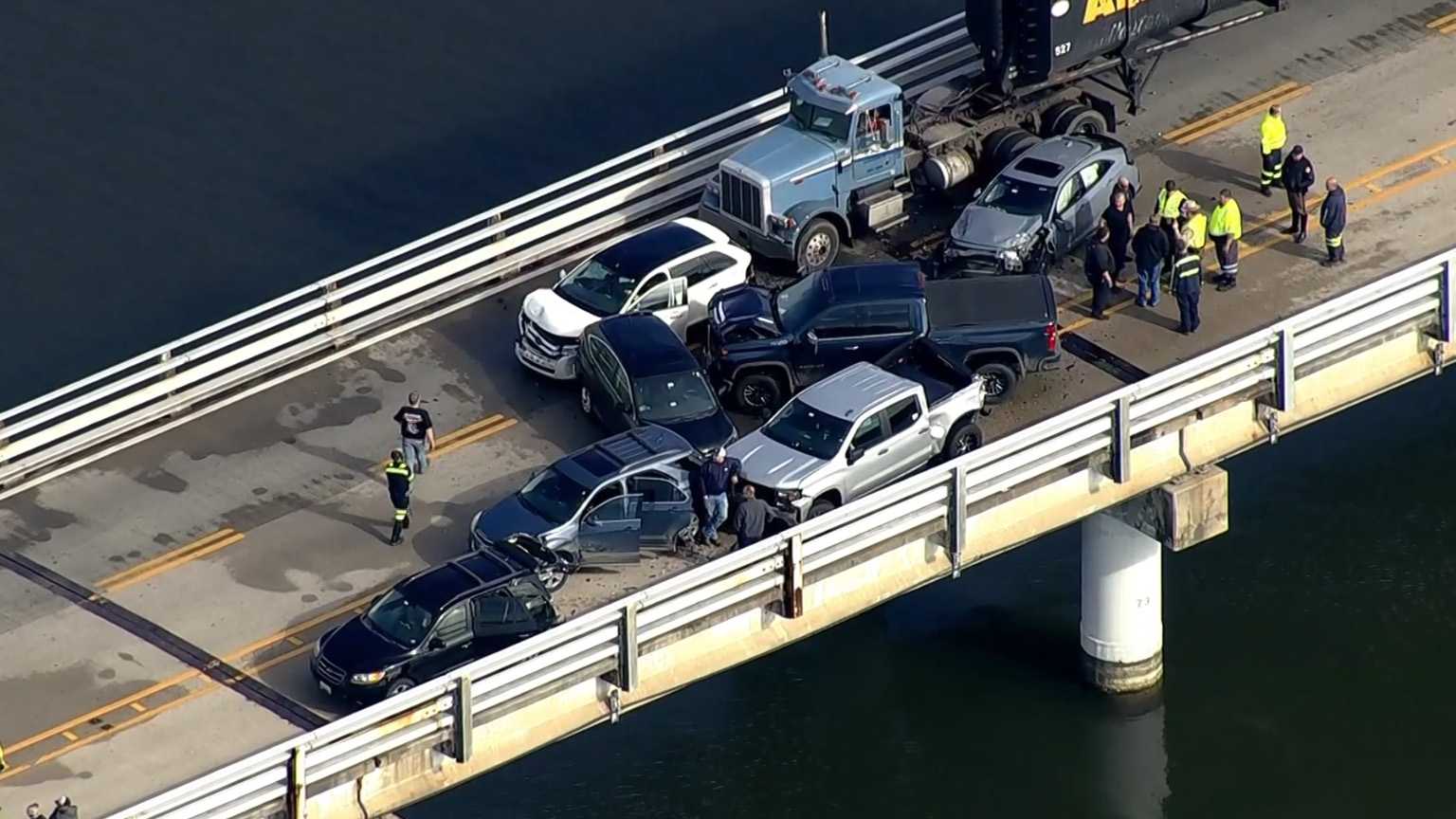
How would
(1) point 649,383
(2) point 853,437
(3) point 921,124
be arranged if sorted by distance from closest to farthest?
(2) point 853,437 → (1) point 649,383 → (3) point 921,124

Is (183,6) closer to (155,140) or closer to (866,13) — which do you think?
(155,140)

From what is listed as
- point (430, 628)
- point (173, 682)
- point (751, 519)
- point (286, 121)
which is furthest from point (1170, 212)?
point (286, 121)

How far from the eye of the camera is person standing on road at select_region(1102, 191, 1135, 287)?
4728cm

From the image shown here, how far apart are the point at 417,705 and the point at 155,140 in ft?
85.0

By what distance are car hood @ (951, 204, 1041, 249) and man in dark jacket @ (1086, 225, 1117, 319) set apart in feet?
3.28

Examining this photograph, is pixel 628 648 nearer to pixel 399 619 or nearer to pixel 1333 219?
pixel 399 619

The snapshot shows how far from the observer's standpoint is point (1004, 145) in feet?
165

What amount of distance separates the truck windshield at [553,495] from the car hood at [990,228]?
804 centimetres

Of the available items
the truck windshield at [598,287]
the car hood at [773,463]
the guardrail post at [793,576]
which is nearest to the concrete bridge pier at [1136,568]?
the car hood at [773,463]

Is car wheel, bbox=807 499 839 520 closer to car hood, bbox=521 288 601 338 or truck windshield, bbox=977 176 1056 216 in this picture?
car hood, bbox=521 288 601 338

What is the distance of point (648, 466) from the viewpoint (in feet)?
141

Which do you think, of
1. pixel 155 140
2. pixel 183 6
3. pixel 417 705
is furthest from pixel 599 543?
pixel 183 6

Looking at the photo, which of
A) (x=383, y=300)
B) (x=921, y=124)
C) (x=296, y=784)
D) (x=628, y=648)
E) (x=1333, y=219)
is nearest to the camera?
(x=296, y=784)

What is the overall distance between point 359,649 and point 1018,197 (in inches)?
515
